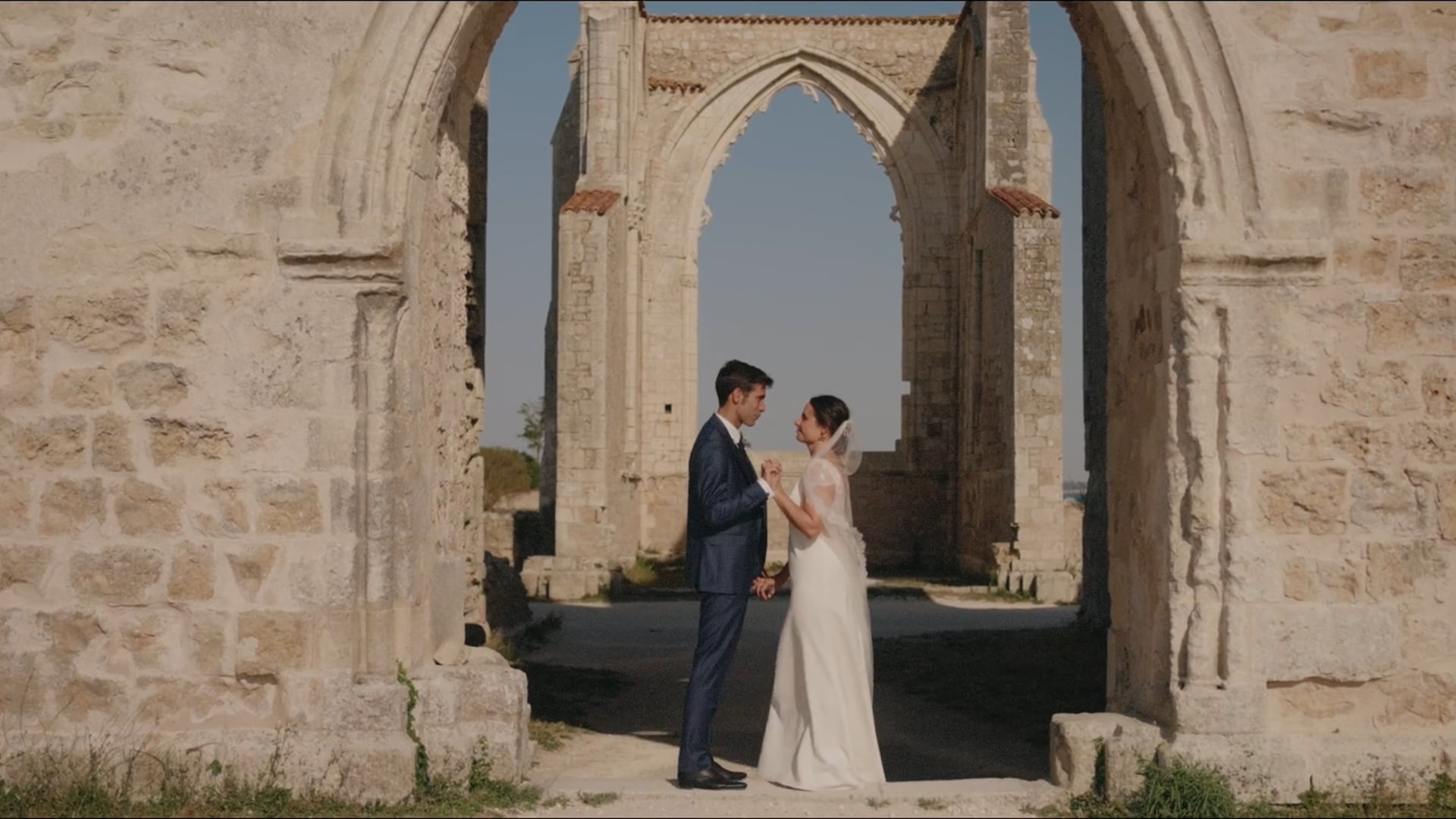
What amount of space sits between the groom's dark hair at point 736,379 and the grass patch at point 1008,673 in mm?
2620

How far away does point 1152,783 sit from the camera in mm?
4734

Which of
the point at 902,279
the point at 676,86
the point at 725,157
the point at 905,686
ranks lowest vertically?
the point at 905,686

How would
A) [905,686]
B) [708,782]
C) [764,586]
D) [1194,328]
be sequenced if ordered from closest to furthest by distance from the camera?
[1194,328], [708,782], [764,586], [905,686]

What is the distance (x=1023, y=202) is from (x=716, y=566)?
38.5 ft

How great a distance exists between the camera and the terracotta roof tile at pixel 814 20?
66.1 feet

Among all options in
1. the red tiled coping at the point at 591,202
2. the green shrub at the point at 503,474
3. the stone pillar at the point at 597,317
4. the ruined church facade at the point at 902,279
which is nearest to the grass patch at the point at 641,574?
the stone pillar at the point at 597,317

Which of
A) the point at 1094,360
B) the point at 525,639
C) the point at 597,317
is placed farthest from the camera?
the point at 597,317

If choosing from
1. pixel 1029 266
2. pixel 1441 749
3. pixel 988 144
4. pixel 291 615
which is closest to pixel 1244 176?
pixel 1441 749

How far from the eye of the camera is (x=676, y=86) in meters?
20.1

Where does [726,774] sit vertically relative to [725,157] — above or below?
below

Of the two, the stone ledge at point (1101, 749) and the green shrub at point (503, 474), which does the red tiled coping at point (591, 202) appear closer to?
the green shrub at point (503, 474)

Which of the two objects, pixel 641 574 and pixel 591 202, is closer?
pixel 591 202

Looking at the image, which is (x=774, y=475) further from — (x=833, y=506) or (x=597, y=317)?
(x=597, y=317)

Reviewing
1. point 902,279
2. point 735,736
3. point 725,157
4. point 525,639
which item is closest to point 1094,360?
point 735,736
